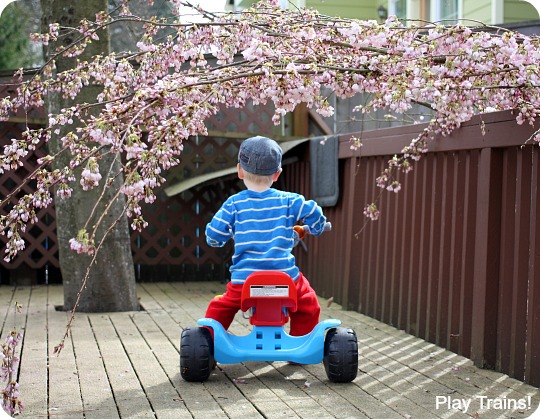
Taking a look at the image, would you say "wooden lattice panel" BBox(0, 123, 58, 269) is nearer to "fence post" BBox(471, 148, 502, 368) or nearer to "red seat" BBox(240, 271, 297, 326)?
"red seat" BBox(240, 271, 297, 326)

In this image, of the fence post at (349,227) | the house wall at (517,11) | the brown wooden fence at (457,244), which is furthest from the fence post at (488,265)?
the house wall at (517,11)

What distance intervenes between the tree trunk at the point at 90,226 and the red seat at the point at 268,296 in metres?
2.43

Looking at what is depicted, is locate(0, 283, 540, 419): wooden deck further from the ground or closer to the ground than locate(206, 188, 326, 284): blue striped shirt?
closer to the ground

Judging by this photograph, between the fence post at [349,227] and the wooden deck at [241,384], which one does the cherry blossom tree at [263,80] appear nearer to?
the wooden deck at [241,384]

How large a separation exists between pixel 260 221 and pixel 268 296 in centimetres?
38

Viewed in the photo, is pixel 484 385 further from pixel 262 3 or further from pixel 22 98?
pixel 22 98

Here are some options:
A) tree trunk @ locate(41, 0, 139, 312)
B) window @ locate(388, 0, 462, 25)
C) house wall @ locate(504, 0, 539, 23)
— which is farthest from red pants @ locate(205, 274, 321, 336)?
window @ locate(388, 0, 462, 25)

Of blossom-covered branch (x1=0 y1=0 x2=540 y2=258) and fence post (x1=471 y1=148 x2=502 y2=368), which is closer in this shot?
blossom-covered branch (x1=0 y1=0 x2=540 y2=258)

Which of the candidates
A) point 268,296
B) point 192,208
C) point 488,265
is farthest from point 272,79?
point 192,208

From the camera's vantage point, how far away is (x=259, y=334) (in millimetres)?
4316

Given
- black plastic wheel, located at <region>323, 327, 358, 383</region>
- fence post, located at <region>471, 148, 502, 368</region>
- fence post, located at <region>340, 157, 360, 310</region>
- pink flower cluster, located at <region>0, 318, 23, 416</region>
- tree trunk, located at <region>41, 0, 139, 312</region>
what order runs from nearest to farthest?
pink flower cluster, located at <region>0, 318, 23, 416</region>
black plastic wheel, located at <region>323, 327, 358, 383</region>
fence post, located at <region>471, 148, 502, 368</region>
tree trunk, located at <region>41, 0, 139, 312</region>
fence post, located at <region>340, 157, 360, 310</region>

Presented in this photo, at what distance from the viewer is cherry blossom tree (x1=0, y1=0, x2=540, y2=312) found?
328 cm

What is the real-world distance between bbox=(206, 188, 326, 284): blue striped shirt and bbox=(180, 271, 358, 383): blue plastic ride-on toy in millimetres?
141

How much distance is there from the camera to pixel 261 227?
4.27 m
